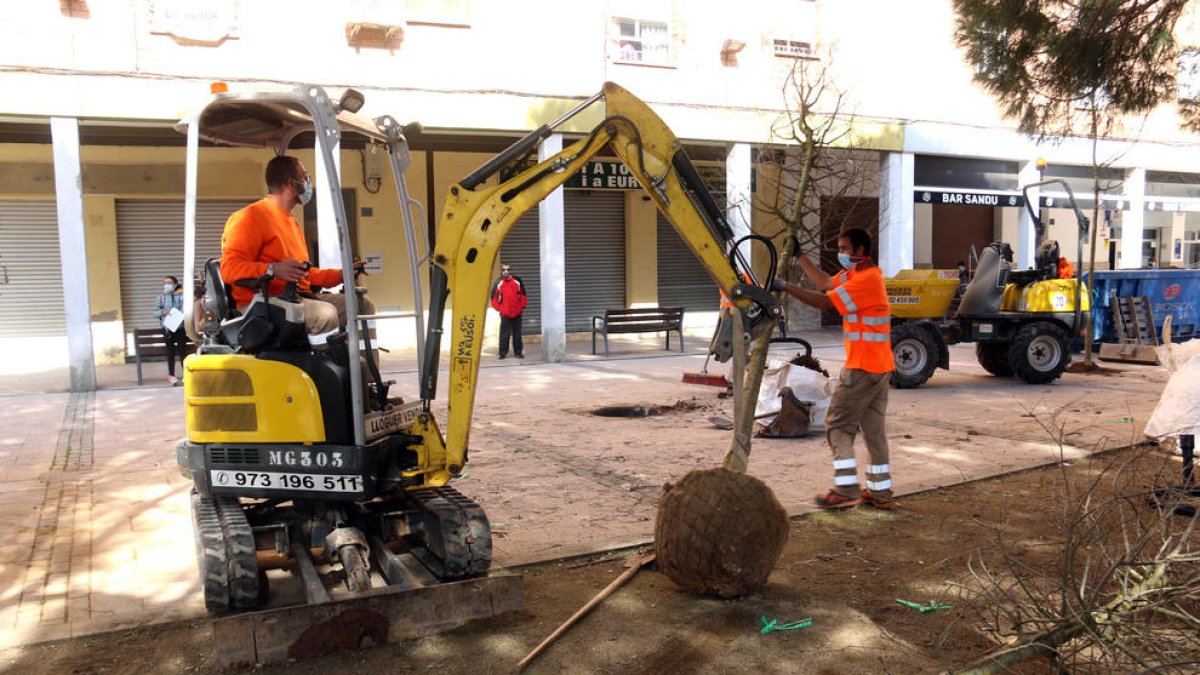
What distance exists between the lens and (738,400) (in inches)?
199

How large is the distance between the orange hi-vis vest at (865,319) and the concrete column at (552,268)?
9.79 meters

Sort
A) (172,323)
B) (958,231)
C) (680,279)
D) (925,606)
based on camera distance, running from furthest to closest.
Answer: (958,231) < (680,279) < (172,323) < (925,606)

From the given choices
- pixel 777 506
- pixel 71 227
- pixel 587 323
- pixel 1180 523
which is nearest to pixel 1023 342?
pixel 1180 523

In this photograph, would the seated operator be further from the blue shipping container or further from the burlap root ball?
the blue shipping container

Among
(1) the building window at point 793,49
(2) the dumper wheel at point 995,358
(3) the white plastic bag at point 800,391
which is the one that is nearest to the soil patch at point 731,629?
(3) the white plastic bag at point 800,391

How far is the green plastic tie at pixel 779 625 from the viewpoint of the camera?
4223 millimetres

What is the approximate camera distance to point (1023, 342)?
1223 cm

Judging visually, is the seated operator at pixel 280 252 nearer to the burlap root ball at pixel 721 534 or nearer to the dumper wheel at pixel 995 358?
the burlap root ball at pixel 721 534

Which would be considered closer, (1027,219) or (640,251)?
(640,251)

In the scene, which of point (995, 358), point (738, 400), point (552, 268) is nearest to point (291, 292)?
point (738, 400)

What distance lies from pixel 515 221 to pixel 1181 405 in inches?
166

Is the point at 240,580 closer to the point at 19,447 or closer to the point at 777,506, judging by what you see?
the point at 777,506

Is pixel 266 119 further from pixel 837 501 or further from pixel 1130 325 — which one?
pixel 1130 325

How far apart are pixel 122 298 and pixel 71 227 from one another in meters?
4.35
